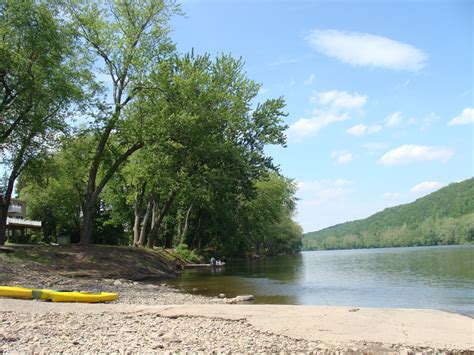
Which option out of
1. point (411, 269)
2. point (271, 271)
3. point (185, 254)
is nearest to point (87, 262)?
point (271, 271)

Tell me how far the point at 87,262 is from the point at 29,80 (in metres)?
10.6

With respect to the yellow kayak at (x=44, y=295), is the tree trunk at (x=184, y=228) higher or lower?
higher

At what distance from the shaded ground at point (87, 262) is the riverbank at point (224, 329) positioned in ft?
30.5

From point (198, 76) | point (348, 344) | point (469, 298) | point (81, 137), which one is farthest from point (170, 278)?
point (348, 344)

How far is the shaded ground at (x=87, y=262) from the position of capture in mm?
23062

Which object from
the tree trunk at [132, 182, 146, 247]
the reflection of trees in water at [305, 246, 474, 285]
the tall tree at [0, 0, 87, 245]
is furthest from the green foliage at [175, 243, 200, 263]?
the tall tree at [0, 0, 87, 245]

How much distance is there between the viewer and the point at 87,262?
27.2 m

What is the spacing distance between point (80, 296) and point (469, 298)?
16387 mm

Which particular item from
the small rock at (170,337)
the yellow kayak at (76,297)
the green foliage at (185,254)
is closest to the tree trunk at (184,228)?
the green foliage at (185,254)

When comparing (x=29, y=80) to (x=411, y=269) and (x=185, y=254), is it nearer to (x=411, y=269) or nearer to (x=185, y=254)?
(x=185, y=254)

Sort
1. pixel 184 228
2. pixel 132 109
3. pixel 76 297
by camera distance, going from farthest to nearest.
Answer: pixel 184 228, pixel 132 109, pixel 76 297

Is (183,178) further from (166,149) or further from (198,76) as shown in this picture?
(198,76)

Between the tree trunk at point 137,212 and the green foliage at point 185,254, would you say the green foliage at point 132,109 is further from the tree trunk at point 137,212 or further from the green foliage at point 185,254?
the green foliage at point 185,254

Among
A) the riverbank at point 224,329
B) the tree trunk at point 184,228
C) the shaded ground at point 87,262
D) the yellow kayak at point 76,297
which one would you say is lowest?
the riverbank at point 224,329
